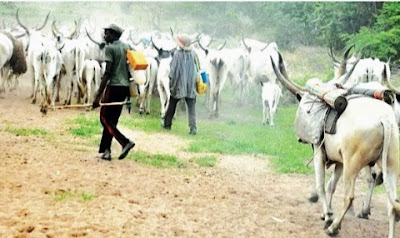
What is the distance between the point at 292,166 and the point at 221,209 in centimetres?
321

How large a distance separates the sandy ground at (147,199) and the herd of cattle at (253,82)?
22.4 inches

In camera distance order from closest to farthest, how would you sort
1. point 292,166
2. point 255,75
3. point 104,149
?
1. point 104,149
2. point 292,166
3. point 255,75

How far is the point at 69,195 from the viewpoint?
6219mm

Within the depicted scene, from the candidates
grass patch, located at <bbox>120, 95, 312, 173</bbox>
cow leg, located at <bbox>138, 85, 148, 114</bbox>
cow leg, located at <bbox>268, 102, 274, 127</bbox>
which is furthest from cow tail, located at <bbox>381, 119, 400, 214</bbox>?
cow leg, located at <bbox>138, 85, 148, 114</bbox>

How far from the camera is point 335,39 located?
75.3ft

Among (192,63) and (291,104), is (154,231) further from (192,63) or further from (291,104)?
(291,104)

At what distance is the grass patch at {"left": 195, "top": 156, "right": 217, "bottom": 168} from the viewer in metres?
9.04

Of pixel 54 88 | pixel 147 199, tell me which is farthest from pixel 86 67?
pixel 147 199

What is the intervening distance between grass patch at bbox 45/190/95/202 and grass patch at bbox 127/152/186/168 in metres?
2.25

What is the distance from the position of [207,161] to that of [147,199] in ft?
9.17

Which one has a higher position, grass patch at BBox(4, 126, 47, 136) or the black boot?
the black boot

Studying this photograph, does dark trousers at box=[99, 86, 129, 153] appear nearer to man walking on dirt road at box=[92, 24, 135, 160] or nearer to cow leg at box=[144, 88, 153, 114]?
man walking on dirt road at box=[92, 24, 135, 160]

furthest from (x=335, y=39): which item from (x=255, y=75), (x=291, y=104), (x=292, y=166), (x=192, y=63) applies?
(x=292, y=166)

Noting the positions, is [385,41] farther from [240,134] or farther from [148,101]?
[148,101]
